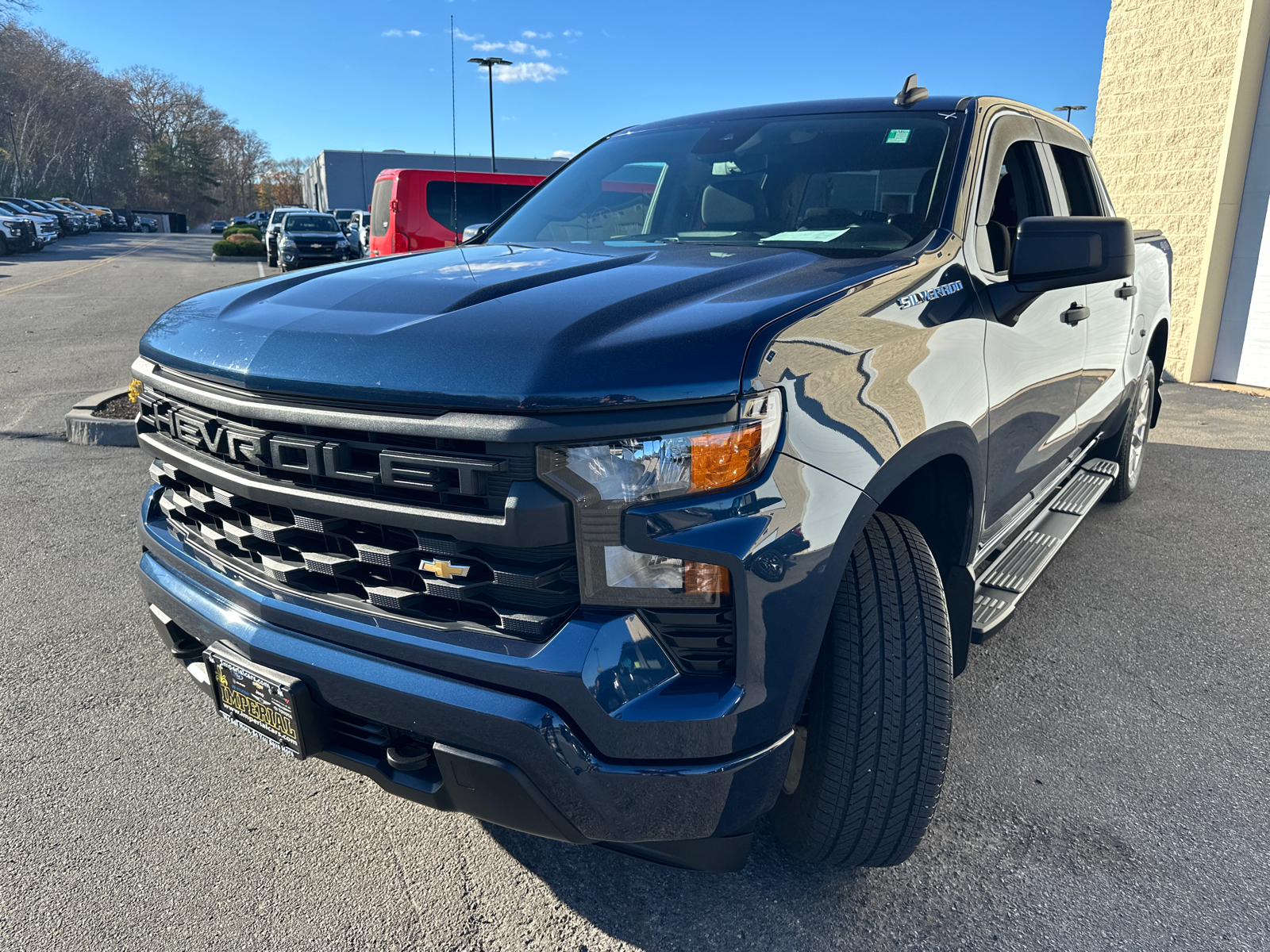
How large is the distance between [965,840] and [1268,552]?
3.19 meters

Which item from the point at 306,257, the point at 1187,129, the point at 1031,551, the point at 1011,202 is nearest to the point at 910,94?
the point at 1011,202

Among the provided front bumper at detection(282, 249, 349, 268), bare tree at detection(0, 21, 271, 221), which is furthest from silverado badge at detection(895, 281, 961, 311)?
bare tree at detection(0, 21, 271, 221)

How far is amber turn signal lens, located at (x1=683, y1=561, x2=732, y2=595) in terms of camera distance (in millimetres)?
1597

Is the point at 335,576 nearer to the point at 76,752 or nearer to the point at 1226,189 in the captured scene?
the point at 76,752

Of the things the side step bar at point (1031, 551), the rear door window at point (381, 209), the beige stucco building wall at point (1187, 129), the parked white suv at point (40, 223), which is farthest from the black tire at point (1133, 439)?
the parked white suv at point (40, 223)

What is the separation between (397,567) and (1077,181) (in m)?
3.39

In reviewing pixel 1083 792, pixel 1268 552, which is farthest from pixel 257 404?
pixel 1268 552

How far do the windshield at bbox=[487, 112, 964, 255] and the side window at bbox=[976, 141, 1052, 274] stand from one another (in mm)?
227

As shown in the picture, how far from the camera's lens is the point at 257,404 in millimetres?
1872

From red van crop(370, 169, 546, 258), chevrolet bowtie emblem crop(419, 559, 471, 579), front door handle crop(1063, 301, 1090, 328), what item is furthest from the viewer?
red van crop(370, 169, 546, 258)

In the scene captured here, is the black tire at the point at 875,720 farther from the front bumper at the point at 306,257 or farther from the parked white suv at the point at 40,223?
the parked white suv at the point at 40,223

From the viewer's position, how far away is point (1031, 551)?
10.6ft

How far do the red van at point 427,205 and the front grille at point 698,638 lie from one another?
38.0 feet

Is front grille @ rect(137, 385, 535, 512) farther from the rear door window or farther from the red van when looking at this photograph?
the rear door window
